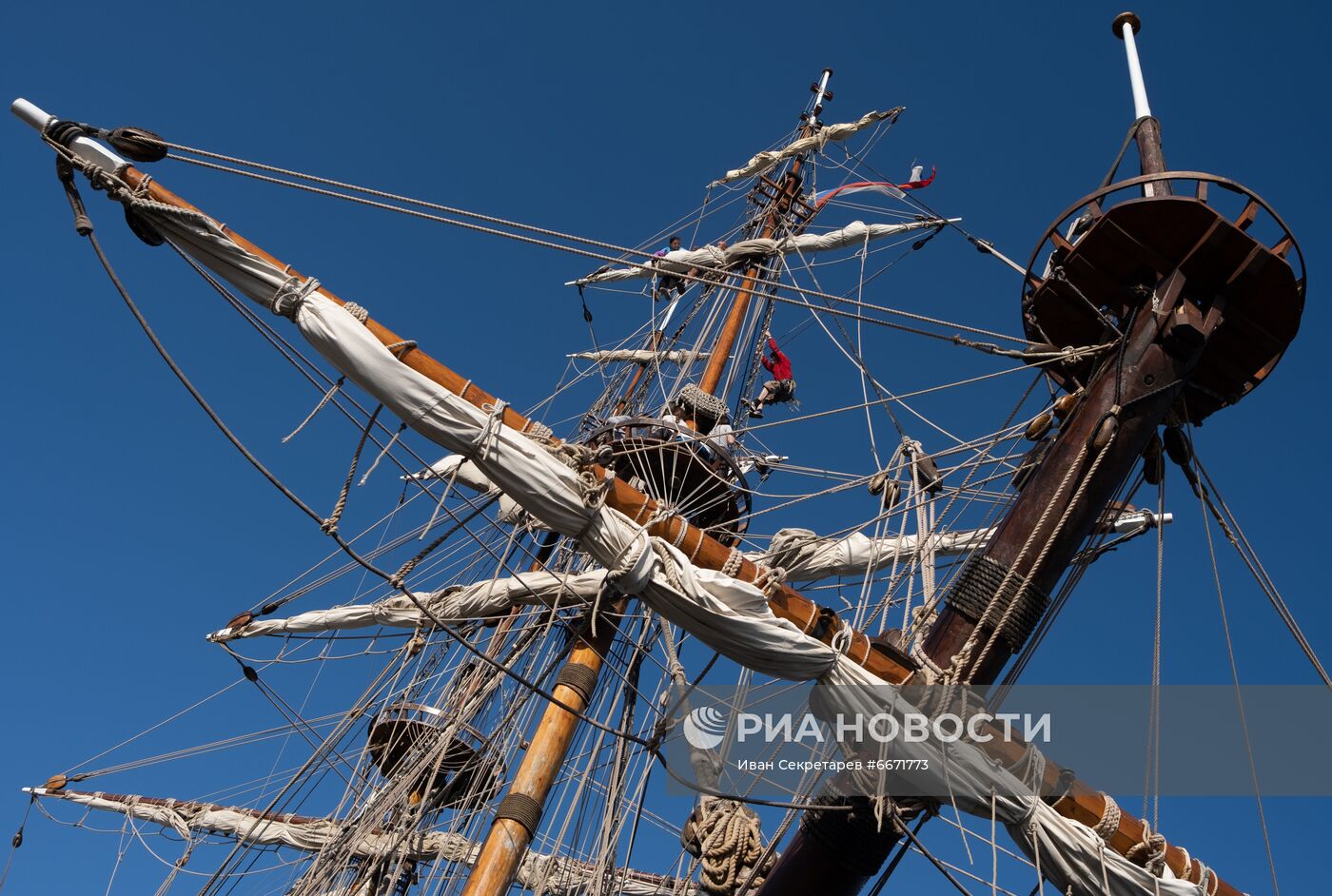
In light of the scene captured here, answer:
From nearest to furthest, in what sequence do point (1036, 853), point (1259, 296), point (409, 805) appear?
point (1036, 853)
point (1259, 296)
point (409, 805)

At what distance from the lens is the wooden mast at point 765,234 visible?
16.9m

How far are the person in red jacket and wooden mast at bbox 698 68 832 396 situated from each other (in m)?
1.29

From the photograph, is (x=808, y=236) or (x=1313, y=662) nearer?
(x=1313, y=662)

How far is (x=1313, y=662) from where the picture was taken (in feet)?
26.9

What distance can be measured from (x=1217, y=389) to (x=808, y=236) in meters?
11.2

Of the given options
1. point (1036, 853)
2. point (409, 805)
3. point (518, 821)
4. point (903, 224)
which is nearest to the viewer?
point (1036, 853)

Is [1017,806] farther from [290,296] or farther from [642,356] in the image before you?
[642,356]

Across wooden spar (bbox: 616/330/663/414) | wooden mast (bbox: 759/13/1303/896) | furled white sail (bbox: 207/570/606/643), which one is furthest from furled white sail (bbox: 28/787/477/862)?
wooden mast (bbox: 759/13/1303/896)

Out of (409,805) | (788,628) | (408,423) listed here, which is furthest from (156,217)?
(409,805)

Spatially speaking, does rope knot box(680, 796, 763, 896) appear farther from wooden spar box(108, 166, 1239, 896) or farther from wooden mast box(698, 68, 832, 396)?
wooden mast box(698, 68, 832, 396)

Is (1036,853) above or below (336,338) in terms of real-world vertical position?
below

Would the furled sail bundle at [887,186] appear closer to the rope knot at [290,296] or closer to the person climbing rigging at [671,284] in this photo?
the person climbing rigging at [671,284]

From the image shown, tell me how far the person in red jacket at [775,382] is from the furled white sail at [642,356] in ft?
4.50

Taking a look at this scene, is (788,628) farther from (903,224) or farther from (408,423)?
(903,224)
